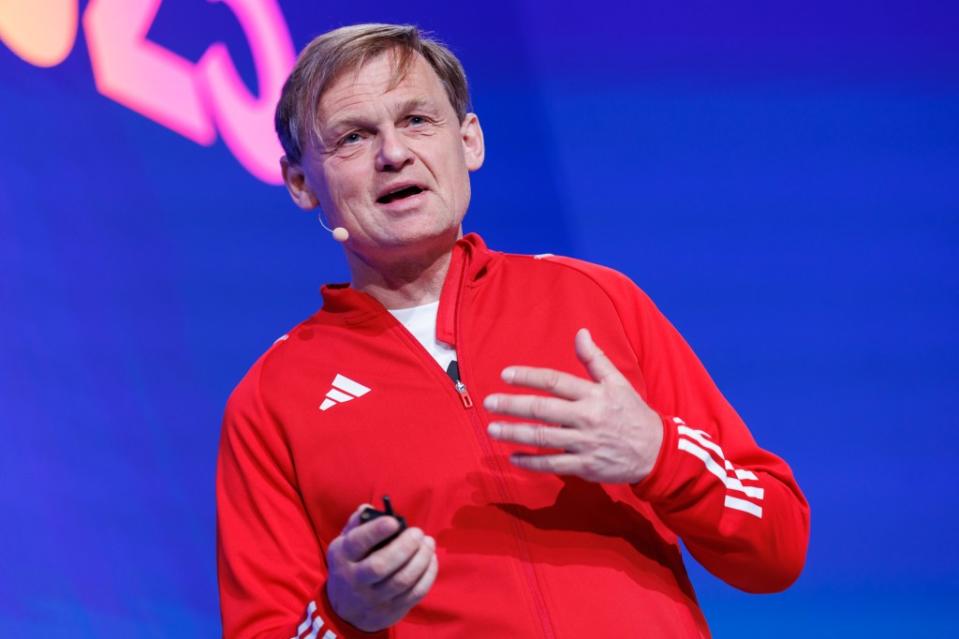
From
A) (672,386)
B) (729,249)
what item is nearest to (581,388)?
(672,386)

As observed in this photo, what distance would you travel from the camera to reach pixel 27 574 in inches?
79.4

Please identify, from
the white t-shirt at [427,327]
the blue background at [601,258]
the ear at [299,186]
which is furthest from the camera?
the blue background at [601,258]

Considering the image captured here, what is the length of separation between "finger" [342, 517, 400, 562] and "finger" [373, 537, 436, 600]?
4 centimetres

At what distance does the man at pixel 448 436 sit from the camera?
122 cm

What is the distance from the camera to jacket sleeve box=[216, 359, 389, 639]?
137cm

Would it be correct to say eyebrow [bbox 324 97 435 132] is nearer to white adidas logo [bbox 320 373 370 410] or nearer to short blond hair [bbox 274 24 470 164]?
short blond hair [bbox 274 24 470 164]

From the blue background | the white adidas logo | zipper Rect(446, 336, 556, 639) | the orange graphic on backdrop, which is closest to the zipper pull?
zipper Rect(446, 336, 556, 639)

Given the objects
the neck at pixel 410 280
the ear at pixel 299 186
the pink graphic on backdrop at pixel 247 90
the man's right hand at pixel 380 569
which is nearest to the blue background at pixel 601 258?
the pink graphic on backdrop at pixel 247 90

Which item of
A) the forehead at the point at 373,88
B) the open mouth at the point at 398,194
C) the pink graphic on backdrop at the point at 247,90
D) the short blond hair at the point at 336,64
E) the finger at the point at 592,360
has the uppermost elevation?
the pink graphic on backdrop at the point at 247,90

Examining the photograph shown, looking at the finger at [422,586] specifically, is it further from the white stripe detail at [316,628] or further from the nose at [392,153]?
the nose at [392,153]

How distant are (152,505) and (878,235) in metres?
1.43

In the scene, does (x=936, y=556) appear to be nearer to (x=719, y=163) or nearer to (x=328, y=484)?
(x=719, y=163)

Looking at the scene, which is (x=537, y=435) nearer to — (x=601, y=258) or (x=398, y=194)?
(x=398, y=194)

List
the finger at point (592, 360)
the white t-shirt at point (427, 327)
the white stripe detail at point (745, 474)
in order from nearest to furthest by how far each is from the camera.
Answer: the finger at point (592, 360)
the white stripe detail at point (745, 474)
the white t-shirt at point (427, 327)
